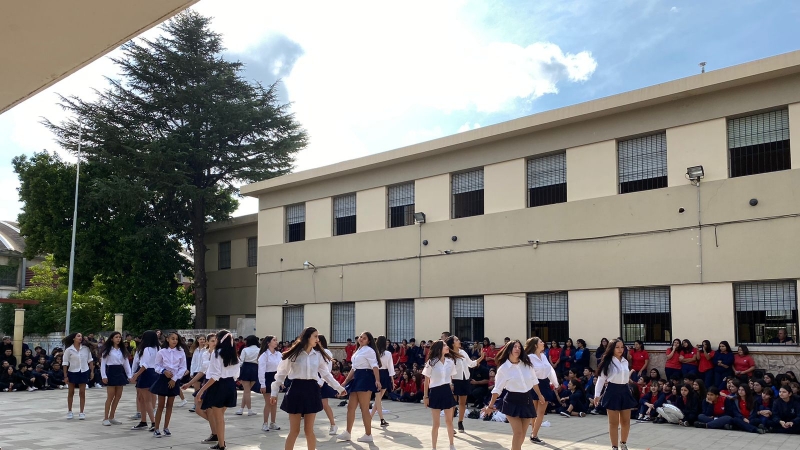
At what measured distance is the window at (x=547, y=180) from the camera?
1975 cm

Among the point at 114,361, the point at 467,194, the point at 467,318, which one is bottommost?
the point at 114,361

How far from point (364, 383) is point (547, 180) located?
994 cm

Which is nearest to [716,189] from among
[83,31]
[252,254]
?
[83,31]

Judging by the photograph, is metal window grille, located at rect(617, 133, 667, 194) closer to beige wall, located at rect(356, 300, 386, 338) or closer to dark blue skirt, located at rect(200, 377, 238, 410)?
beige wall, located at rect(356, 300, 386, 338)

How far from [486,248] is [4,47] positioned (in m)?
18.1

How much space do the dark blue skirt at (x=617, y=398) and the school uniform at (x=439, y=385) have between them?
247 centimetres

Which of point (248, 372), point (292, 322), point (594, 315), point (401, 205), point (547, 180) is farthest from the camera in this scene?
point (292, 322)

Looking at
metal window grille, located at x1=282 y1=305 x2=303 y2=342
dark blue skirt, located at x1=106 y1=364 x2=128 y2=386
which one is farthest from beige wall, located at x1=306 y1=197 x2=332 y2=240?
dark blue skirt, located at x1=106 y1=364 x2=128 y2=386

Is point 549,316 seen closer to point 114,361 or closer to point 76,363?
point 114,361

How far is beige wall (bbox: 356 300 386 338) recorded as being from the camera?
24.0 meters

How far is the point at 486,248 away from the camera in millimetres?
21031

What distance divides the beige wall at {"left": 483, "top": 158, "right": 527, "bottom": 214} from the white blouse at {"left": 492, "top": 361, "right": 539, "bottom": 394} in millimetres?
10722

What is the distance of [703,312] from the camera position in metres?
16.5

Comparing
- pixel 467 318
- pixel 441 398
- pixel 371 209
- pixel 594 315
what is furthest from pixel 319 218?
pixel 441 398
